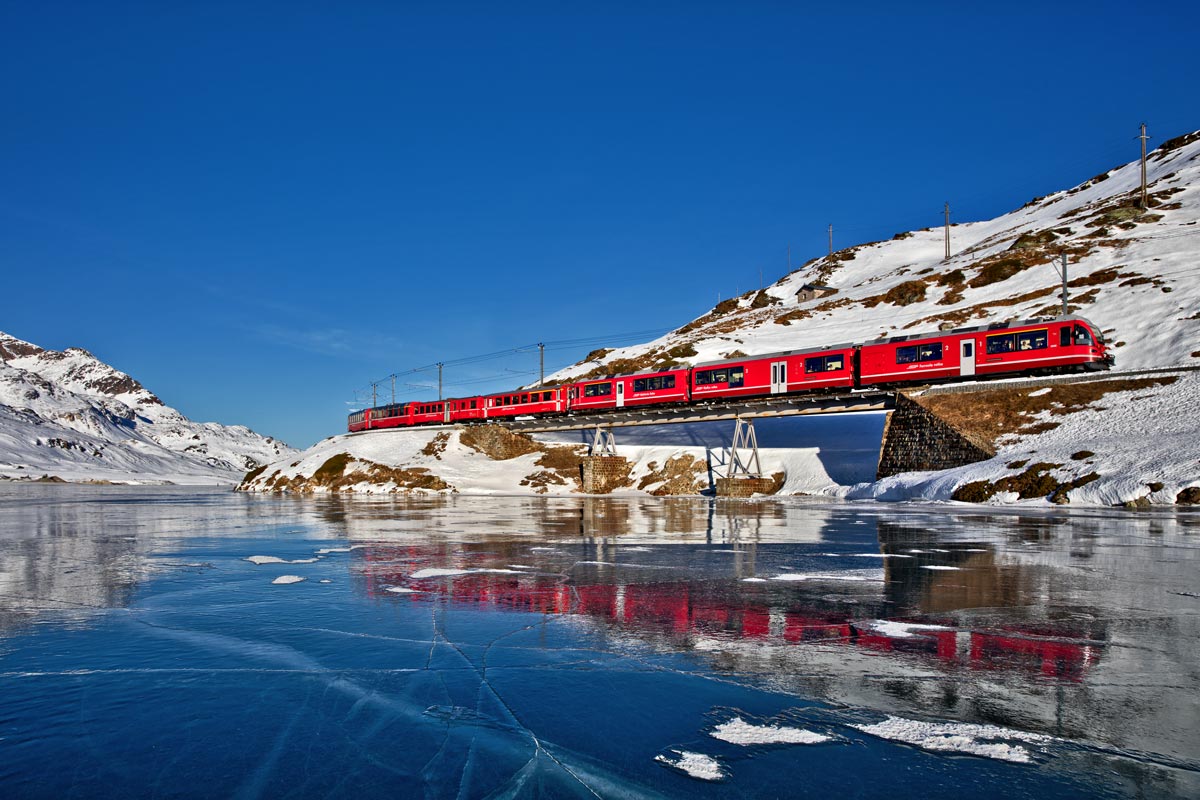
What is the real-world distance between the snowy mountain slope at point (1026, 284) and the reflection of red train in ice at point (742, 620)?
156 feet

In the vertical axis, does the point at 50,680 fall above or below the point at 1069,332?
below

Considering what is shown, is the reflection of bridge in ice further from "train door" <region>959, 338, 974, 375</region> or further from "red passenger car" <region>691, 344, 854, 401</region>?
"red passenger car" <region>691, 344, 854, 401</region>

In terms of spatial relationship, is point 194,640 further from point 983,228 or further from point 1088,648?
point 983,228

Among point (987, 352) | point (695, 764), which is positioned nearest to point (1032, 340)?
point (987, 352)

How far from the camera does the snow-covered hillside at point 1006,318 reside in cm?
3269

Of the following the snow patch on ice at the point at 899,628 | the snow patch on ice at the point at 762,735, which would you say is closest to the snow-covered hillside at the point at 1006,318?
the snow patch on ice at the point at 899,628

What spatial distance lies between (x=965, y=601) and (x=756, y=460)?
1650 inches

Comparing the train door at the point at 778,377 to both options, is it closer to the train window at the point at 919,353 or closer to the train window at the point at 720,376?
the train window at the point at 720,376

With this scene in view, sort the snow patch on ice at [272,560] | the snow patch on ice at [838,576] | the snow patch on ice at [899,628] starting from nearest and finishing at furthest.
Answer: the snow patch on ice at [899,628], the snow patch on ice at [838,576], the snow patch on ice at [272,560]

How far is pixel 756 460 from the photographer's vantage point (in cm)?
5028

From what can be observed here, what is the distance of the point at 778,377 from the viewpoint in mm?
49406

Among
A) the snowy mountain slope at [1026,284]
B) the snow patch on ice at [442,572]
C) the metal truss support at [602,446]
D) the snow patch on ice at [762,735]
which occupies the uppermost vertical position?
the snowy mountain slope at [1026,284]

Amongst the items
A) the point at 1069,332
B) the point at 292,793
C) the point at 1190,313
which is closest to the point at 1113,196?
the point at 1190,313

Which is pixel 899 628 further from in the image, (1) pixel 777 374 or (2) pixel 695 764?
(1) pixel 777 374
